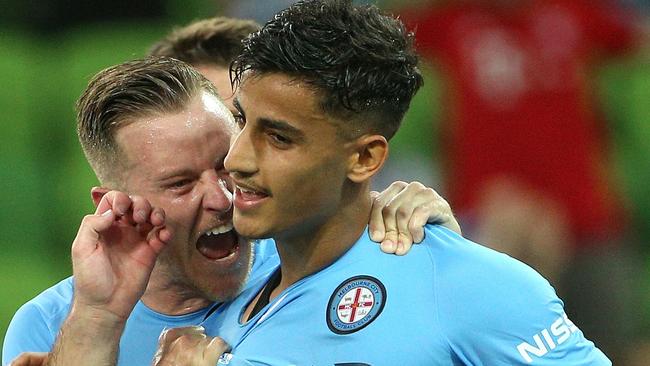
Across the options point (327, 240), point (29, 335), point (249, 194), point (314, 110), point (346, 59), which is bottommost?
point (29, 335)

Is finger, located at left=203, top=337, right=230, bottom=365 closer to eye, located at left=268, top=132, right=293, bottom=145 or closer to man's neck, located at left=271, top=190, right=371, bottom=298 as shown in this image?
man's neck, located at left=271, top=190, right=371, bottom=298

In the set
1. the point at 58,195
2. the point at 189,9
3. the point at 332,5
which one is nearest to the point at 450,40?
the point at 189,9

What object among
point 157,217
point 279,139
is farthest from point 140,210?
point 279,139

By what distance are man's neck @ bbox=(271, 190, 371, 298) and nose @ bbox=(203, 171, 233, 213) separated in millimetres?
356

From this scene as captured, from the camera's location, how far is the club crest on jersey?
2.82 metres

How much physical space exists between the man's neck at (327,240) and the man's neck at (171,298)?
0.55 meters

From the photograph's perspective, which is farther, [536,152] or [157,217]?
[536,152]

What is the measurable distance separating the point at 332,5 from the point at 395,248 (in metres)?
0.60

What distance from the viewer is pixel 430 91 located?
672cm

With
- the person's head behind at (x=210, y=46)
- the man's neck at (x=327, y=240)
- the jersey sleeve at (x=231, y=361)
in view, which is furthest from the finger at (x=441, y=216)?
the person's head behind at (x=210, y=46)

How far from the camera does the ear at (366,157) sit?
2891 millimetres

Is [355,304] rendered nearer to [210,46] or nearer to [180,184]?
[180,184]

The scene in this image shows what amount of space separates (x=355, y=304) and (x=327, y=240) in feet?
0.66

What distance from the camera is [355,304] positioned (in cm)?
285
